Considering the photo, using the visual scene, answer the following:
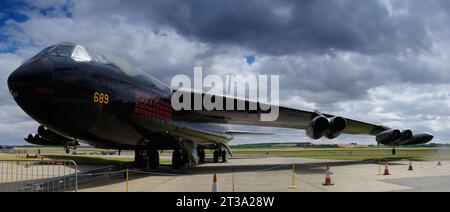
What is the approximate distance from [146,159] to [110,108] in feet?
16.3

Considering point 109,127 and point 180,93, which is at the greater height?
point 180,93

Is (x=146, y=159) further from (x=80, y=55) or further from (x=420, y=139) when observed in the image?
(x=420, y=139)

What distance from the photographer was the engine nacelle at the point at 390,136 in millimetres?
21312

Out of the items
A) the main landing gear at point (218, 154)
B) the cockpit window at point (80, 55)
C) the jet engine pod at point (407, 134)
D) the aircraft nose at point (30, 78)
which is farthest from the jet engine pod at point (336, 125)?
the main landing gear at point (218, 154)

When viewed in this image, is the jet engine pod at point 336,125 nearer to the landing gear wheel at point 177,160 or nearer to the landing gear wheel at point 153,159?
the landing gear wheel at point 177,160

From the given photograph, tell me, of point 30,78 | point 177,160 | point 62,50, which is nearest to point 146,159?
point 177,160

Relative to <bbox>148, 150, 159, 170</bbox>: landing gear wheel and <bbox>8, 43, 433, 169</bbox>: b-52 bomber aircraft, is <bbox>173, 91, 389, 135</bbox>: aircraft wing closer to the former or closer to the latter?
<bbox>8, 43, 433, 169</bbox>: b-52 bomber aircraft

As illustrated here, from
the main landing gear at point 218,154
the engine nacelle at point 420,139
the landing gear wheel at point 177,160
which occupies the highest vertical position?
the engine nacelle at point 420,139

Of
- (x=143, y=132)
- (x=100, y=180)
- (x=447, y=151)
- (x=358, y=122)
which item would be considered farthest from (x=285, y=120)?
(x=447, y=151)

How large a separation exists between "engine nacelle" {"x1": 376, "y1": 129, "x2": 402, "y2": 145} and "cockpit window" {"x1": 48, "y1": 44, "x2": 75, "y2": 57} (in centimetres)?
1754

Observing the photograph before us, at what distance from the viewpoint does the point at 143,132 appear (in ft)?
43.7

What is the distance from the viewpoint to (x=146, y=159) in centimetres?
1545
